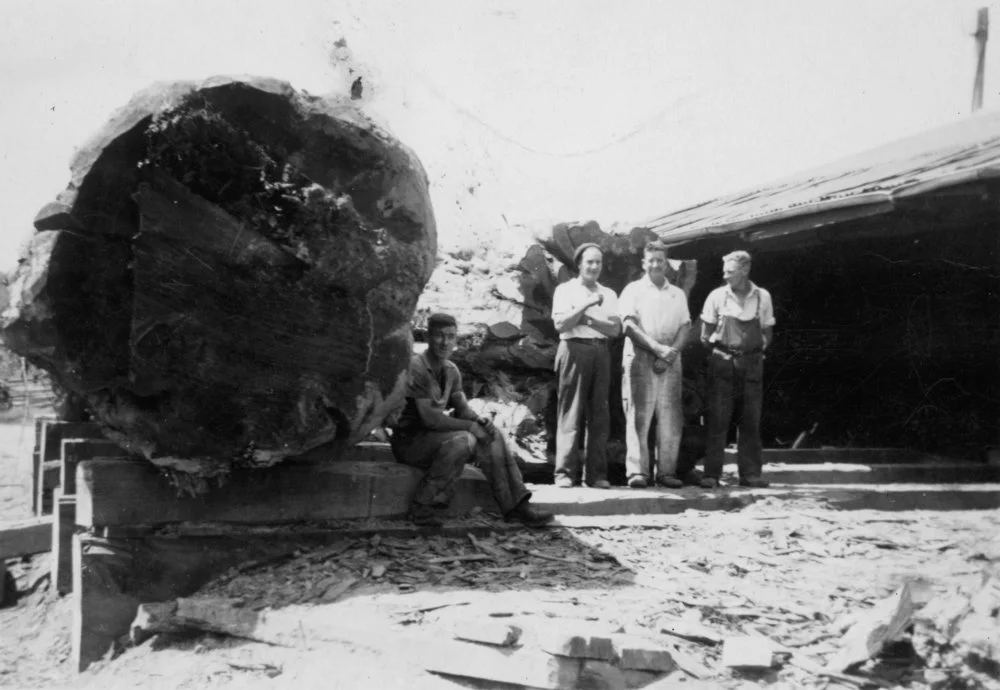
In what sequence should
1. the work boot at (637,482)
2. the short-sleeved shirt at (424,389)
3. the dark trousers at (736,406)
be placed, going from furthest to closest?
the dark trousers at (736,406)
the work boot at (637,482)
the short-sleeved shirt at (424,389)

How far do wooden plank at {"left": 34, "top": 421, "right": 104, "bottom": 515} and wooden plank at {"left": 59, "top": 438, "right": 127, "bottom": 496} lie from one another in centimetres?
97

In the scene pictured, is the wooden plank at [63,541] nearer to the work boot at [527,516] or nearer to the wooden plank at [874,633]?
the work boot at [527,516]

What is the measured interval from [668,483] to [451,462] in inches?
92.2

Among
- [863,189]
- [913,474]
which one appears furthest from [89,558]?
[913,474]

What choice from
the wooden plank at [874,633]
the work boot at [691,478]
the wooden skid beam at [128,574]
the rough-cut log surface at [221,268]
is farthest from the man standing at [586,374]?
the wooden plank at [874,633]

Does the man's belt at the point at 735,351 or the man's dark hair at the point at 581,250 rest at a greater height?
the man's dark hair at the point at 581,250

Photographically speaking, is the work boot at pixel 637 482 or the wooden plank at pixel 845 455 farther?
the wooden plank at pixel 845 455

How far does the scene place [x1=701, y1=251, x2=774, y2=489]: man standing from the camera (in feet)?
25.6

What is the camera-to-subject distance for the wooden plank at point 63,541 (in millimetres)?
5918

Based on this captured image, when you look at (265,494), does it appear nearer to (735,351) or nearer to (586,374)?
(586,374)

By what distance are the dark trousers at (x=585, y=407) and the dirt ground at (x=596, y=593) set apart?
35.4 inches

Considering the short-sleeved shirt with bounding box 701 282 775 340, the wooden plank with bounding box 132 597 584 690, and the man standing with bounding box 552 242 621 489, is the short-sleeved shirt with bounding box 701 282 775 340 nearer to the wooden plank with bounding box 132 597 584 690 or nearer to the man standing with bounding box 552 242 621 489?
the man standing with bounding box 552 242 621 489

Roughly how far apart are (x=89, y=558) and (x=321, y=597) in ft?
4.34

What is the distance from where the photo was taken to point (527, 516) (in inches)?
245
